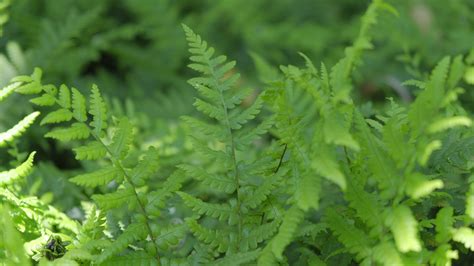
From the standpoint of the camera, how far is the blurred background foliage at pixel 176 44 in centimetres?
247

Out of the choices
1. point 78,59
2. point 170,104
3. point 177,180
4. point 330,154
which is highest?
point 330,154

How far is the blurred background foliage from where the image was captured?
8.12 ft

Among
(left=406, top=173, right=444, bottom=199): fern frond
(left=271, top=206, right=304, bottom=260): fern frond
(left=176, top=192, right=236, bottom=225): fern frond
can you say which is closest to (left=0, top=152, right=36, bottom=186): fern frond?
(left=176, top=192, right=236, bottom=225): fern frond

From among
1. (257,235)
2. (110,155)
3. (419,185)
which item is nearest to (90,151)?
(110,155)

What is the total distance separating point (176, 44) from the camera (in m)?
3.10

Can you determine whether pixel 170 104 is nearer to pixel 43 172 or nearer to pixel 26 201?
pixel 43 172

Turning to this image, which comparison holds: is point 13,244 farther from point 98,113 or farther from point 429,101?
point 429,101

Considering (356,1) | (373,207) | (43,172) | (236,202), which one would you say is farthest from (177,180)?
(356,1)

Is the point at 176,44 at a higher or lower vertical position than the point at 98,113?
lower

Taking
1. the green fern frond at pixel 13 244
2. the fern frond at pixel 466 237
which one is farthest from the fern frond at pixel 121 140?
the fern frond at pixel 466 237

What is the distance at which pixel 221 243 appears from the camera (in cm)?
128

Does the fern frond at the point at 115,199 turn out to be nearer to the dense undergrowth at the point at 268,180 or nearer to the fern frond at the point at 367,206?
the dense undergrowth at the point at 268,180

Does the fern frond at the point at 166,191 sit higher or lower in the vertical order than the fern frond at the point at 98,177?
lower

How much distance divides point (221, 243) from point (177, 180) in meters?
0.16
